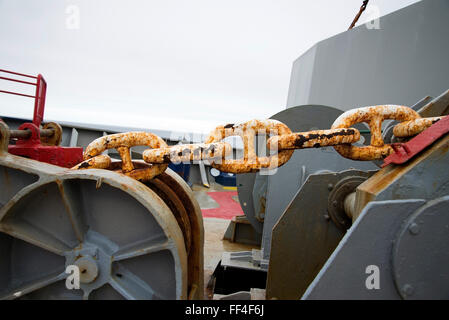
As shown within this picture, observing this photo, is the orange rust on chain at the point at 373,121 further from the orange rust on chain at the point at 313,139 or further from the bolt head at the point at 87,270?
the bolt head at the point at 87,270

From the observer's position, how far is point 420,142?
996mm

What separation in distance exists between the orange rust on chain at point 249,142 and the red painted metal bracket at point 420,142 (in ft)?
1.55

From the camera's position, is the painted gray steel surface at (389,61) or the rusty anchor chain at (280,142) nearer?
the rusty anchor chain at (280,142)

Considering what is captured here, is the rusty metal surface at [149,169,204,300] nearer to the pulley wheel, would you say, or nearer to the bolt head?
the pulley wheel

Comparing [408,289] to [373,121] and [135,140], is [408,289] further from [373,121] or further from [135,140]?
[135,140]

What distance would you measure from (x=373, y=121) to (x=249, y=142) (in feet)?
1.93

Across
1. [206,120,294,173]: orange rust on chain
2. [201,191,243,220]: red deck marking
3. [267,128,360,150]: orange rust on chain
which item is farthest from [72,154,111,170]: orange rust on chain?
[201,191,243,220]: red deck marking

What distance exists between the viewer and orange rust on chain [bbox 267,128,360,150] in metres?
1.02

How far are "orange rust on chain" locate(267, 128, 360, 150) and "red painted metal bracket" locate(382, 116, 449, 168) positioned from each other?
8.1 inches

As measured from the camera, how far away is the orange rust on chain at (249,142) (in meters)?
1.04

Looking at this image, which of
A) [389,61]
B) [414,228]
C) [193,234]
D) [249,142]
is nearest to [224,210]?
[389,61]

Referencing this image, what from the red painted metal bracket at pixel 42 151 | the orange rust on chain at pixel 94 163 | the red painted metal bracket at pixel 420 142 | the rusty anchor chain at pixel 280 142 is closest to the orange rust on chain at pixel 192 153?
the rusty anchor chain at pixel 280 142

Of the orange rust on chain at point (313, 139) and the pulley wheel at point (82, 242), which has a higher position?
the orange rust on chain at point (313, 139)
